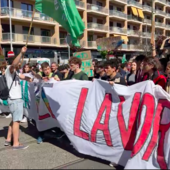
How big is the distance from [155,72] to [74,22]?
6.85 feet

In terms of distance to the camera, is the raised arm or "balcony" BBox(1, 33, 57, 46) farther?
"balcony" BBox(1, 33, 57, 46)

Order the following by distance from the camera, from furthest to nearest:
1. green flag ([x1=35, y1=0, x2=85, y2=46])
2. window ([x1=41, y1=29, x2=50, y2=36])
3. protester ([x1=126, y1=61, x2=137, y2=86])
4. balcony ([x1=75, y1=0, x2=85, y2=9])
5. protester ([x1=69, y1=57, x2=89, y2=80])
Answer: balcony ([x1=75, y1=0, x2=85, y2=9]), window ([x1=41, y1=29, x2=50, y2=36]), protester ([x1=126, y1=61, x2=137, y2=86]), green flag ([x1=35, y1=0, x2=85, y2=46]), protester ([x1=69, y1=57, x2=89, y2=80])

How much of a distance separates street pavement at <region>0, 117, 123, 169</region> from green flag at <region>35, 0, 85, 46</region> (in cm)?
230

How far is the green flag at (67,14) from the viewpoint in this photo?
5145mm

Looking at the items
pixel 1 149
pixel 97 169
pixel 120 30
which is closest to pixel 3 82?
pixel 1 149

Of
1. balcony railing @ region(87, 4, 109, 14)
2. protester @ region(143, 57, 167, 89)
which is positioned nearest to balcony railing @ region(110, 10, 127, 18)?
balcony railing @ region(87, 4, 109, 14)

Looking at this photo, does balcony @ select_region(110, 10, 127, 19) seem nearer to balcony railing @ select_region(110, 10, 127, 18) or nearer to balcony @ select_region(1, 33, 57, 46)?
balcony railing @ select_region(110, 10, 127, 18)

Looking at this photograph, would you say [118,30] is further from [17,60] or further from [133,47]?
[17,60]

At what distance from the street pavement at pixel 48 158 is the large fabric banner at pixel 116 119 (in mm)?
175

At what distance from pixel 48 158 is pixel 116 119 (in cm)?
136

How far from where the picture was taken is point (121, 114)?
364cm

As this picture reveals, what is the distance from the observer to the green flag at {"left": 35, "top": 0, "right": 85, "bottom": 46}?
5145mm

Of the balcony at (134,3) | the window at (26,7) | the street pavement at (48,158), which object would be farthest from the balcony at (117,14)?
the street pavement at (48,158)

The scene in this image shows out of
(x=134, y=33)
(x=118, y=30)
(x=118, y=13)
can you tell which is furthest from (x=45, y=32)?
(x=134, y=33)
